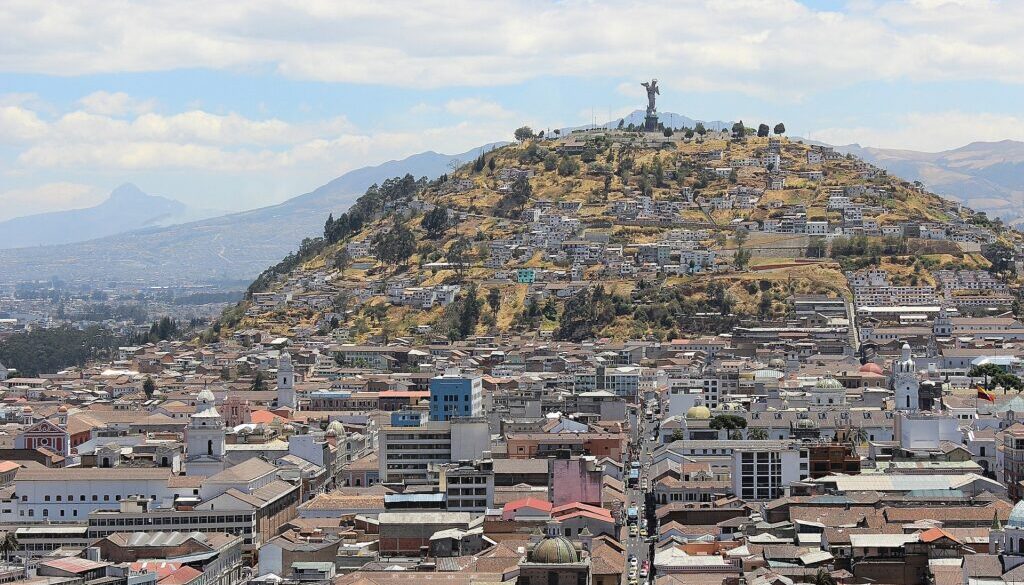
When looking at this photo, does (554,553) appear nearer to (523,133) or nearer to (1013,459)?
(1013,459)

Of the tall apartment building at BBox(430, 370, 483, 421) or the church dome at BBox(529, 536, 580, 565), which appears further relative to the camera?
the tall apartment building at BBox(430, 370, 483, 421)

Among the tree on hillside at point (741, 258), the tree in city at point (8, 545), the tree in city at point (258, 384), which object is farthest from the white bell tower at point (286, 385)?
the tree on hillside at point (741, 258)

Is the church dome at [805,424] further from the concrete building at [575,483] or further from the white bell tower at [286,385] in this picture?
the white bell tower at [286,385]

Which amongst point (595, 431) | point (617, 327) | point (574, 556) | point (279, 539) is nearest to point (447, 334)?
point (617, 327)

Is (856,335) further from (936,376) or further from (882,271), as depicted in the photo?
(936,376)

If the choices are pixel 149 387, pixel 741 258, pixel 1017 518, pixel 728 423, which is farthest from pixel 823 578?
pixel 741 258

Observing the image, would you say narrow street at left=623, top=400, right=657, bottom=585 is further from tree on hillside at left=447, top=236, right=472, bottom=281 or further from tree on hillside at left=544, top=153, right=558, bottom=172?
tree on hillside at left=544, top=153, right=558, bottom=172

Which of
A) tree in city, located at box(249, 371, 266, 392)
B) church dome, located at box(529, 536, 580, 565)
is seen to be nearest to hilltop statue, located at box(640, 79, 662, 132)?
tree in city, located at box(249, 371, 266, 392)
